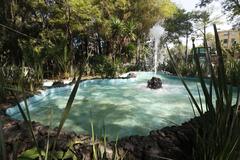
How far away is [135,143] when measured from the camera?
2.57m

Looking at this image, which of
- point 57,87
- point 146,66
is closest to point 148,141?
point 57,87

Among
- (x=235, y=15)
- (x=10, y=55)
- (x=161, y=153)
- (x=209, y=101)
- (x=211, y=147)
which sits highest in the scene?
(x=235, y=15)

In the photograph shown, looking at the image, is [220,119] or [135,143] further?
[135,143]

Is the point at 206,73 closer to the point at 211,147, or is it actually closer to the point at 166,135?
the point at 166,135

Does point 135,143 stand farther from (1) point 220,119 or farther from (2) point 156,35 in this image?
(2) point 156,35

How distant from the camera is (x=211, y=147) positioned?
159cm

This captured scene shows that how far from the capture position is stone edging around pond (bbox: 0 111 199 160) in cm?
228

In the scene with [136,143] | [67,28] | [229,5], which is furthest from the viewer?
[229,5]

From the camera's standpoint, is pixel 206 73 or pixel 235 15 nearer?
pixel 206 73

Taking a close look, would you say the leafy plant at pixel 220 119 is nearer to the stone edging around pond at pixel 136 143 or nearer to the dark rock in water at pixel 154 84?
the stone edging around pond at pixel 136 143

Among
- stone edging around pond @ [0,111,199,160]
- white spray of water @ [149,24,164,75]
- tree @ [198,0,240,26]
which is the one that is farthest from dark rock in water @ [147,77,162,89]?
white spray of water @ [149,24,164,75]

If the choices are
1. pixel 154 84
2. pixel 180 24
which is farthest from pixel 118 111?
pixel 180 24

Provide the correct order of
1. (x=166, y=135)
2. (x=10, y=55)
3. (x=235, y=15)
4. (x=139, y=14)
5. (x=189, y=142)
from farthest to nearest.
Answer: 1. (x=139, y=14)
2. (x=235, y=15)
3. (x=10, y=55)
4. (x=166, y=135)
5. (x=189, y=142)

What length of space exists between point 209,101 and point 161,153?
40.5 inches
